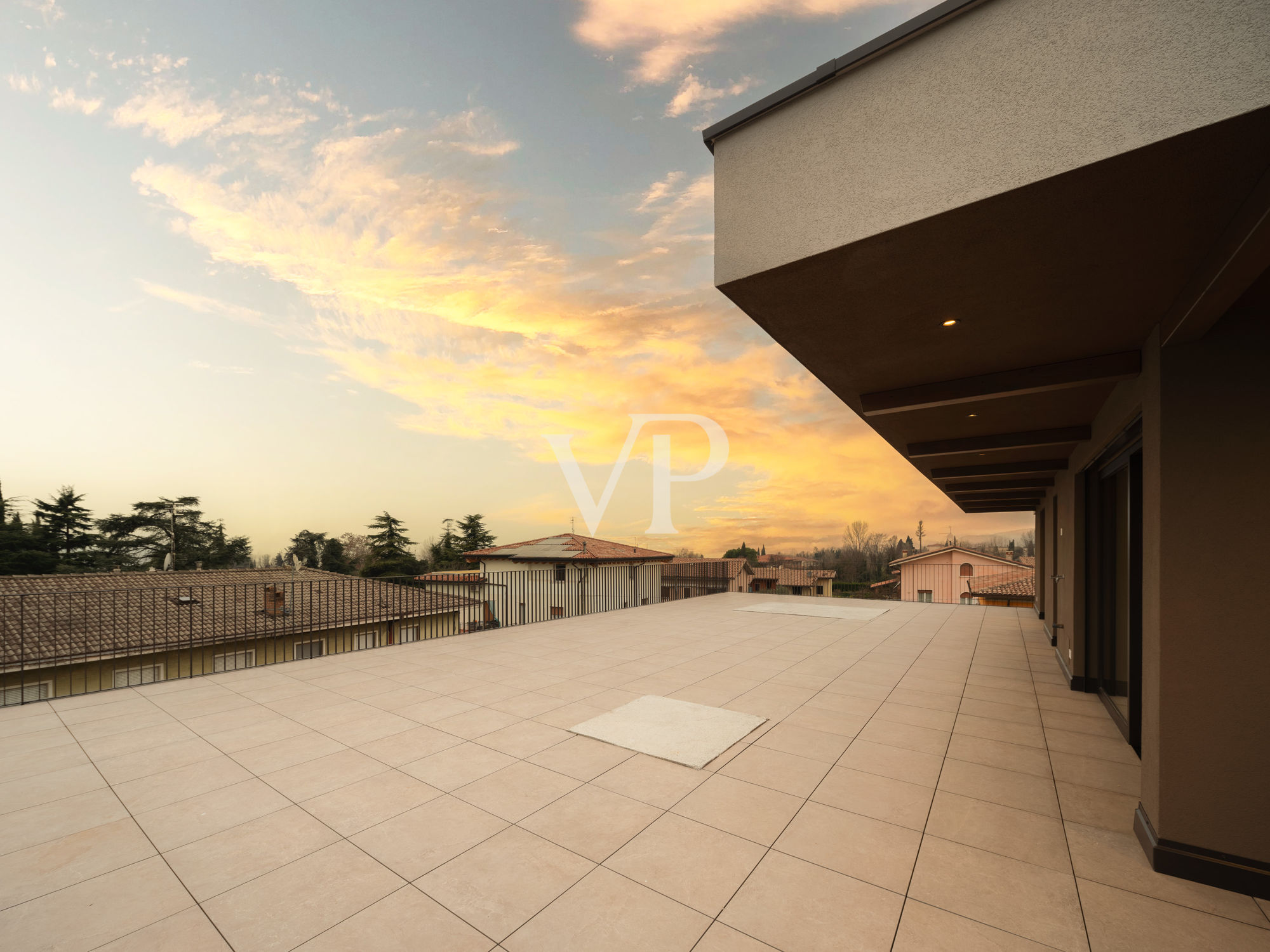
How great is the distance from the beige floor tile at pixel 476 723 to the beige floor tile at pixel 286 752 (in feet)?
2.35

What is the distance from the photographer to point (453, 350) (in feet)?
42.0

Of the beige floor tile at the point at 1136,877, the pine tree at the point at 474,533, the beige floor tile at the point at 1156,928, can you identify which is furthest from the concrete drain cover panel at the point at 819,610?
the pine tree at the point at 474,533

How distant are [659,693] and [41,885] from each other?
3760mm

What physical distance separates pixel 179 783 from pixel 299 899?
1.69 metres

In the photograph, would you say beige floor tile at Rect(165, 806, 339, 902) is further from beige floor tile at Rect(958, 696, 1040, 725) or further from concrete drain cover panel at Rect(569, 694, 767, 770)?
beige floor tile at Rect(958, 696, 1040, 725)

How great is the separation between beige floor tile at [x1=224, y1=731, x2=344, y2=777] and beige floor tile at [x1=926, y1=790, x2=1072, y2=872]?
371 cm

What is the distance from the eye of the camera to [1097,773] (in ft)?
10.4

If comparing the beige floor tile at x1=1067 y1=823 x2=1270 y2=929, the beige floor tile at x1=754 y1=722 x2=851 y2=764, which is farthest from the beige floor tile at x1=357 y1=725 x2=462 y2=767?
the beige floor tile at x1=1067 y1=823 x2=1270 y2=929

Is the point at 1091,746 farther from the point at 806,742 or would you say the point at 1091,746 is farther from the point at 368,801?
the point at 368,801

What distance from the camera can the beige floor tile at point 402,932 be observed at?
170 centimetres

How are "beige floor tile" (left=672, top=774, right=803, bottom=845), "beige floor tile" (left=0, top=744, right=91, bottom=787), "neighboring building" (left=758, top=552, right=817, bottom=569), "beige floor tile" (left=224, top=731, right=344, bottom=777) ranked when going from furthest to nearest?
"neighboring building" (left=758, top=552, right=817, bottom=569) < "beige floor tile" (left=224, top=731, right=344, bottom=777) < "beige floor tile" (left=0, top=744, right=91, bottom=787) < "beige floor tile" (left=672, top=774, right=803, bottom=845)

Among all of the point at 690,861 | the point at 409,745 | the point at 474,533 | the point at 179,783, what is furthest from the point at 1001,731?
the point at 474,533

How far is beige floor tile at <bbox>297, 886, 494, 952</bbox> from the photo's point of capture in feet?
5.57

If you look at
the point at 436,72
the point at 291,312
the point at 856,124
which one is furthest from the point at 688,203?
the point at 291,312
